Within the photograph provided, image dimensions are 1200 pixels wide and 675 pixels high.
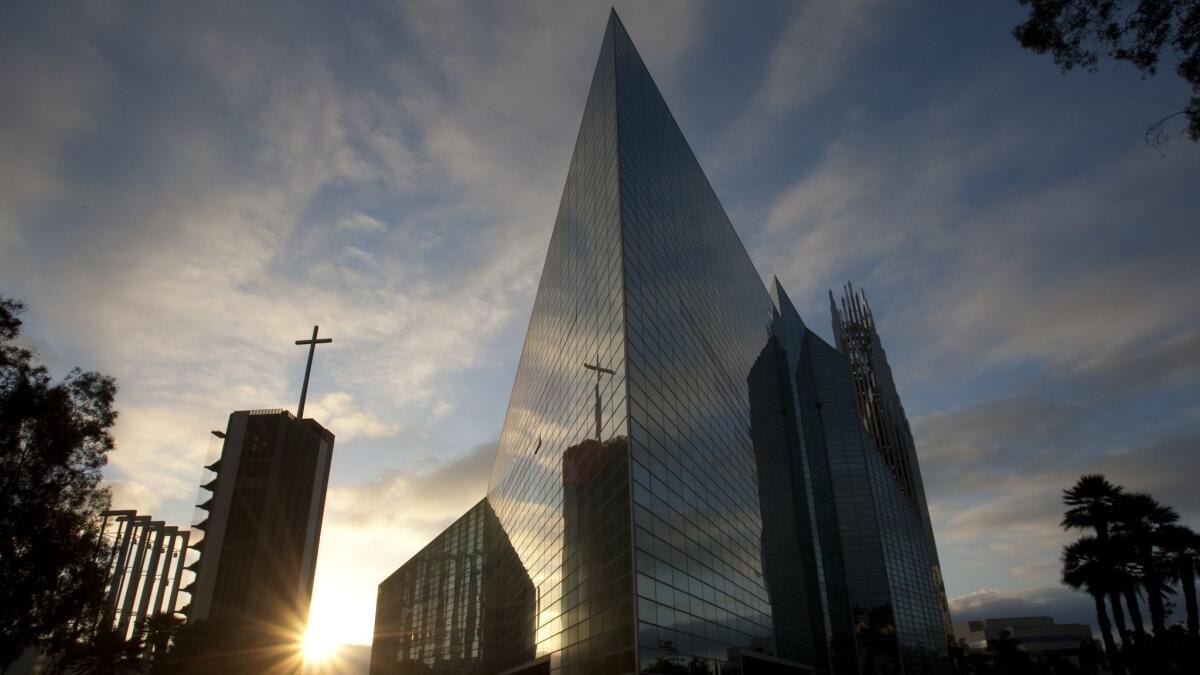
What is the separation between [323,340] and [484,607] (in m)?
54.2

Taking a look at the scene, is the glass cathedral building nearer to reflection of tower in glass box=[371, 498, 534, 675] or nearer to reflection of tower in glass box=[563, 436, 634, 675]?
reflection of tower in glass box=[563, 436, 634, 675]

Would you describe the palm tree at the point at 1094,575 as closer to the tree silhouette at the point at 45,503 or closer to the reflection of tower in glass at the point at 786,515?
the reflection of tower in glass at the point at 786,515

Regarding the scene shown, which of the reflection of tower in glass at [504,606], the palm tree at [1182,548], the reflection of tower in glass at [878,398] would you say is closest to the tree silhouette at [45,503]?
the reflection of tower in glass at [504,606]

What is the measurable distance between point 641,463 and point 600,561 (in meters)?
4.90

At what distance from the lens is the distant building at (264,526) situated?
3164 inches

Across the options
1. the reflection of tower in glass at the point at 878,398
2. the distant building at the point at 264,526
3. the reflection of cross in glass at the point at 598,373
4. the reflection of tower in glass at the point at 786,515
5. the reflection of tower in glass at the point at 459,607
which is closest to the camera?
the reflection of cross in glass at the point at 598,373

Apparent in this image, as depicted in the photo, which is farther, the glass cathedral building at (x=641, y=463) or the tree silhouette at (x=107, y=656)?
the tree silhouette at (x=107, y=656)

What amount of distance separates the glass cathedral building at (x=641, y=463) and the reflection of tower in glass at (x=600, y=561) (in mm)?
125

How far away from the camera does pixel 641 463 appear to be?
28.8 metres

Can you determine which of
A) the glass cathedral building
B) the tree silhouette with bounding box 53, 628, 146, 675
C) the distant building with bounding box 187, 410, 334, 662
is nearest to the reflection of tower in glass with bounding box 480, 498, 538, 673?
the glass cathedral building

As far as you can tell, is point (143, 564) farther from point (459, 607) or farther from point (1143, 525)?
point (1143, 525)

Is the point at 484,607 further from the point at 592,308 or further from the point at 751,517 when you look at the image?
the point at 592,308

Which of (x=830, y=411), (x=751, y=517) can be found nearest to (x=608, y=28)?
(x=751, y=517)

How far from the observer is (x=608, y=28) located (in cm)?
4231
